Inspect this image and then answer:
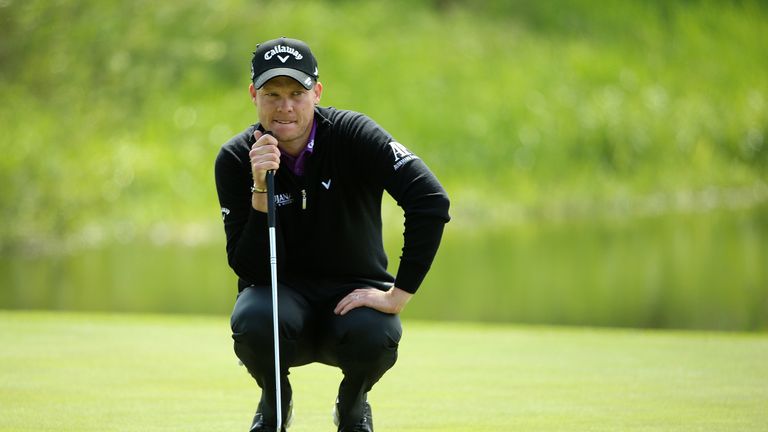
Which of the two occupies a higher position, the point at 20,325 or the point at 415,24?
the point at 415,24

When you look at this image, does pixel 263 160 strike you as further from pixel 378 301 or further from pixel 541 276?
pixel 541 276

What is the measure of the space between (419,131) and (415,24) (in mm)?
3915

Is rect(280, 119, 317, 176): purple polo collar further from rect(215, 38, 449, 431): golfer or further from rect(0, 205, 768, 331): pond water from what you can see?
rect(0, 205, 768, 331): pond water

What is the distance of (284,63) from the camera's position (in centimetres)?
342

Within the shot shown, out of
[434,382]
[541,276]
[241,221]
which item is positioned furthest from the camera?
[541,276]

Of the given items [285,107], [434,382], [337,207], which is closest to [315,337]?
[337,207]

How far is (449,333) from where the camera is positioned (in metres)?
6.68

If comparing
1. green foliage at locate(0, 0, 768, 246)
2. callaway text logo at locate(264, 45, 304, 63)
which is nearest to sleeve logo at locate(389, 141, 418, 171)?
callaway text logo at locate(264, 45, 304, 63)

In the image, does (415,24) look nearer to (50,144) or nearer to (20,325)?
(50,144)

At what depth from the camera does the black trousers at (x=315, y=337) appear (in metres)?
3.42

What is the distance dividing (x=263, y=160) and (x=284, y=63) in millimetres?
255

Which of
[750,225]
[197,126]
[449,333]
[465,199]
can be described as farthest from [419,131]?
[449,333]

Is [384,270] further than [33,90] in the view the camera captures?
No

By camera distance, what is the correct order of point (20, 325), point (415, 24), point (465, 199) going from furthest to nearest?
1. point (415, 24)
2. point (465, 199)
3. point (20, 325)
